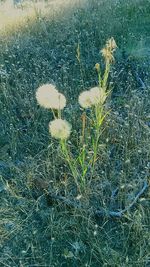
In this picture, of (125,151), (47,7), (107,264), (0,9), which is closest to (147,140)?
(125,151)

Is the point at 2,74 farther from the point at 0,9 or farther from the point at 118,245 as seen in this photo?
the point at 0,9

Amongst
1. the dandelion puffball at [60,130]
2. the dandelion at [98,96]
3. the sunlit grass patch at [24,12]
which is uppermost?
the sunlit grass patch at [24,12]

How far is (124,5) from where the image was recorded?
690 centimetres

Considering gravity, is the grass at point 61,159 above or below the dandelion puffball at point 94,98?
below

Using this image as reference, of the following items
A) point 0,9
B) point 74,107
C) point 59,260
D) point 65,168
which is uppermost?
point 0,9

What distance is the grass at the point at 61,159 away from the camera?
3.12 meters

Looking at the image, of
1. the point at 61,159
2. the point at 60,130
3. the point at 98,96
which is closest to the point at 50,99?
the point at 60,130

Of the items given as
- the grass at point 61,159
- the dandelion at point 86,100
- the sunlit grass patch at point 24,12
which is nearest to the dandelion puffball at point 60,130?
the dandelion at point 86,100

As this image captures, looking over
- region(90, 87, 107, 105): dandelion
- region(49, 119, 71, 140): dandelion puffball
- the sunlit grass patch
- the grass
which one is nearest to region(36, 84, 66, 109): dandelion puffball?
region(49, 119, 71, 140): dandelion puffball

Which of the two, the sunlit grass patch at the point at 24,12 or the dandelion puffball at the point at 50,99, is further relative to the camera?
the sunlit grass patch at the point at 24,12

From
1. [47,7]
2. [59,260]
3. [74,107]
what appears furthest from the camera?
[47,7]

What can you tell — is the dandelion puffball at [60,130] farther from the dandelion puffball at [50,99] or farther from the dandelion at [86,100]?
the dandelion at [86,100]

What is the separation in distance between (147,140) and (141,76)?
150 centimetres

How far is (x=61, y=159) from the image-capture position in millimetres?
3812
